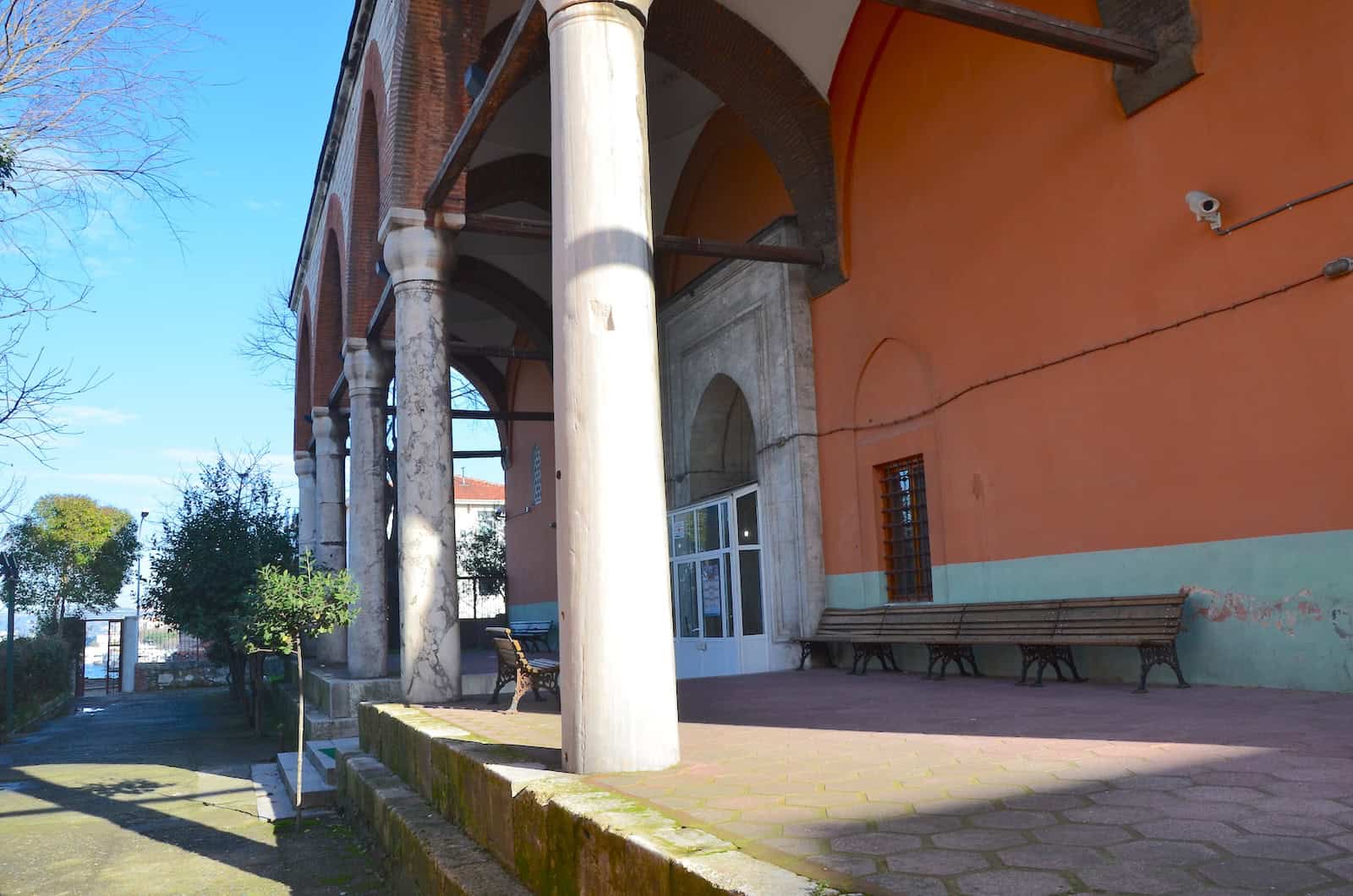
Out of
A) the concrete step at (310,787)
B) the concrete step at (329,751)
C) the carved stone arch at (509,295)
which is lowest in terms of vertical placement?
the concrete step at (310,787)

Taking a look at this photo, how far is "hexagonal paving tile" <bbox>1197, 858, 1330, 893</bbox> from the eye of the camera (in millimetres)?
2098

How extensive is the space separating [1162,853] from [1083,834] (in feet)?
0.82

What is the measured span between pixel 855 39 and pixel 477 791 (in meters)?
8.65

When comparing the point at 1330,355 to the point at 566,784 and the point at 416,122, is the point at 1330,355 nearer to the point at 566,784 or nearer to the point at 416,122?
the point at 566,784

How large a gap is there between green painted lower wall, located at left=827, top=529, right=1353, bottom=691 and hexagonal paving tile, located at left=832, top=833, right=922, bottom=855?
4469mm

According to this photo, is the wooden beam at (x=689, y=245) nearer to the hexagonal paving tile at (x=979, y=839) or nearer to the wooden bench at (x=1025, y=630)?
the wooden bench at (x=1025, y=630)

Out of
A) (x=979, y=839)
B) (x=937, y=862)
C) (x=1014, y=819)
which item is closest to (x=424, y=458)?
(x=1014, y=819)

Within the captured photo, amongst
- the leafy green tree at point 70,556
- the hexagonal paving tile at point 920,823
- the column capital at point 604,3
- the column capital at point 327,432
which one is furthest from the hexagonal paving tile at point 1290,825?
the leafy green tree at point 70,556

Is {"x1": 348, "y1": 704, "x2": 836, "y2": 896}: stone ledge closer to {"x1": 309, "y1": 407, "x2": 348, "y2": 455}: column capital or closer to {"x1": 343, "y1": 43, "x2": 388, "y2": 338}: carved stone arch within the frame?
{"x1": 343, "y1": 43, "x2": 388, "y2": 338}: carved stone arch

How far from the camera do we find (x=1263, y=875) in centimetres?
218

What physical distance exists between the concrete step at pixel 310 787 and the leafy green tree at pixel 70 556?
26115mm

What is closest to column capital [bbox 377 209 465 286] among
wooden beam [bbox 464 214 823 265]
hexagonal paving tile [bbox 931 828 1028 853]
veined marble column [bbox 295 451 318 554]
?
wooden beam [bbox 464 214 823 265]

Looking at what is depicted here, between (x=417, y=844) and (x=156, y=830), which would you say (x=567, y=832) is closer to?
(x=417, y=844)

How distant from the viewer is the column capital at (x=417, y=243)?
9016 millimetres
